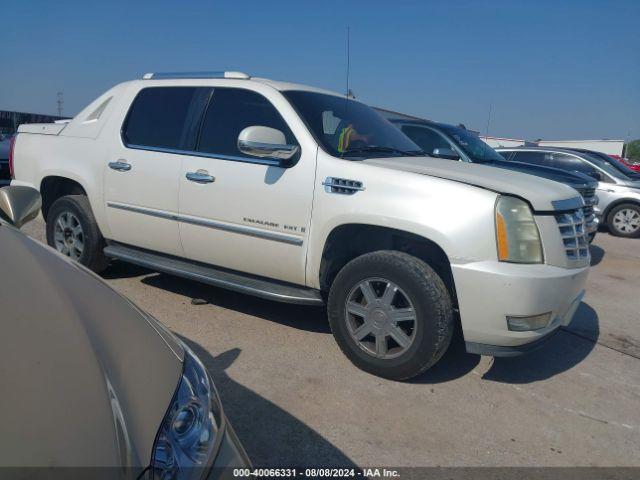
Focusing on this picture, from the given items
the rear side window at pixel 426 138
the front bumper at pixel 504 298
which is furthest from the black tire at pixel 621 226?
the front bumper at pixel 504 298

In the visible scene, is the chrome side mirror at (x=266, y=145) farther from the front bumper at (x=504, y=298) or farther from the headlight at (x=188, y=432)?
the headlight at (x=188, y=432)

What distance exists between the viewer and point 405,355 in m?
3.21

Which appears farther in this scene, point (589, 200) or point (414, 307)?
point (589, 200)

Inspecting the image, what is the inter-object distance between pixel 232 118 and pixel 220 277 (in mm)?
1229

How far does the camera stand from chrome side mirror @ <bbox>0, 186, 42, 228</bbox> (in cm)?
246

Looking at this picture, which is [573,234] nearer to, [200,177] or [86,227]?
[200,177]

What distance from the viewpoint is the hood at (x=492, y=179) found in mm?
3104

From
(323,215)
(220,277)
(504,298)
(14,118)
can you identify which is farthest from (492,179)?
(14,118)

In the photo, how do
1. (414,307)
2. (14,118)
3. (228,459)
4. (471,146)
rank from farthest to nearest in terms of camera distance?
(14,118) → (471,146) → (414,307) → (228,459)

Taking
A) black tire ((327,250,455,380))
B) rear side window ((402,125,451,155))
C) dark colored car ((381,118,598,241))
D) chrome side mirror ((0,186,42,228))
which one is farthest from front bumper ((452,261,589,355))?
rear side window ((402,125,451,155))

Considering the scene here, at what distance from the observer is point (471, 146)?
25.6 feet

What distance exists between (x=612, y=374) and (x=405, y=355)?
1632 millimetres

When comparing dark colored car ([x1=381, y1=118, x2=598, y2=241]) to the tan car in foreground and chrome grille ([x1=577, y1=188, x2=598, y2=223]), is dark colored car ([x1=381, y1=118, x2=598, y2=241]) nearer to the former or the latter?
chrome grille ([x1=577, y1=188, x2=598, y2=223])

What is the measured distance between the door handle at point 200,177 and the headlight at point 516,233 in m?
2.06
